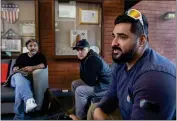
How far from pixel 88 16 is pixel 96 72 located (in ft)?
5.21

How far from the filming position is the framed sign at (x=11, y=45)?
3.36 meters

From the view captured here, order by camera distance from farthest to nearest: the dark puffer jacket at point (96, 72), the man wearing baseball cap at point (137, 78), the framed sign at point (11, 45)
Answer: the framed sign at point (11, 45) → the dark puffer jacket at point (96, 72) → the man wearing baseball cap at point (137, 78)

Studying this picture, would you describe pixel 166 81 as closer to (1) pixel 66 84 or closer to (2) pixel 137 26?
(2) pixel 137 26

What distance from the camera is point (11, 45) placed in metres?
3.37

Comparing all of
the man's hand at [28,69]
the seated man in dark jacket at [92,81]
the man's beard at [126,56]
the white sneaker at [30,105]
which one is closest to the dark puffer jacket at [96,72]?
the seated man in dark jacket at [92,81]

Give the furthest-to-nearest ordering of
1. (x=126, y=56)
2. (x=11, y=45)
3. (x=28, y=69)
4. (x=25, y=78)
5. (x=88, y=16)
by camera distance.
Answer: (x=88, y=16)
(x=11, y=45)
(x=28, y=69)
(x=25, y=78)
(x=126, y=56)

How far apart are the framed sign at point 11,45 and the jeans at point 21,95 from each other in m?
0.87

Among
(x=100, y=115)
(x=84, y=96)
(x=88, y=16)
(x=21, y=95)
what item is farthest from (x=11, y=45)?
(x=100, y=115)

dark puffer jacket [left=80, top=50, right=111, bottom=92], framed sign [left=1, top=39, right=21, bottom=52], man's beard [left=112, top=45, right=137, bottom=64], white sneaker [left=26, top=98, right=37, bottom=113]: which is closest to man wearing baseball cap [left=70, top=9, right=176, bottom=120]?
man's beard [left=112, top=45, right=137, bottom=64]

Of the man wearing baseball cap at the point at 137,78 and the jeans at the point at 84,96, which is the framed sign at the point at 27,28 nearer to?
the jeans at the point at 84,96

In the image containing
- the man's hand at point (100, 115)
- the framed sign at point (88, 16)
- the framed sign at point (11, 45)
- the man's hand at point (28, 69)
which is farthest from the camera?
the framed sign at point (88, 16)

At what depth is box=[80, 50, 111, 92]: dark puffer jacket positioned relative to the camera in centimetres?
237

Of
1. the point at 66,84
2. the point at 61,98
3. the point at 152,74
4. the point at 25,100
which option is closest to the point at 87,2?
the point at 66,84

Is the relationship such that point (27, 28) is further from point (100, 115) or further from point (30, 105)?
point (100, 115)
